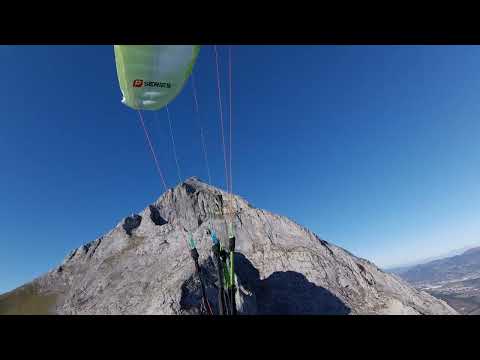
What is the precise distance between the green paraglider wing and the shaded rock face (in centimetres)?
3750

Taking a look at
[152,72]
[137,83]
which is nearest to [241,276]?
[137,83]

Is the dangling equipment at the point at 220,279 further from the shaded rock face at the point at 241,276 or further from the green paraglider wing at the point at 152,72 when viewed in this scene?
the shaded rock face at the point at 241,276

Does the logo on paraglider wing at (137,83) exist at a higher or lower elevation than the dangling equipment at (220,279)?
higher

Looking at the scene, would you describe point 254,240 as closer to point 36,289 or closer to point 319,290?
point 319,290

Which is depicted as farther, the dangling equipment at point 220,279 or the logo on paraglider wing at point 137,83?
the logo on paraglider wing at point 137,83

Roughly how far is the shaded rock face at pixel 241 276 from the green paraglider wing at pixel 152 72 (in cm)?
3750

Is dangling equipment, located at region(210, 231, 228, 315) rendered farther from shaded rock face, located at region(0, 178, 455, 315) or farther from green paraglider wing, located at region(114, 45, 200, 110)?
shaded rock face, located at region(0, 178, 455, 315)

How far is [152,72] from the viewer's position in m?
10.4

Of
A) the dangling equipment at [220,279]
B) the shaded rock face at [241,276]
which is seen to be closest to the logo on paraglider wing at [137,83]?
the dangling equipment at [220,279]

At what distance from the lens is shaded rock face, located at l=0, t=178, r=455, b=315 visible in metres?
63.2

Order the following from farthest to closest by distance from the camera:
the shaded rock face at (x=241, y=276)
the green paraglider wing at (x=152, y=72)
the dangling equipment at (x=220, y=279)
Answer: the shaded rock face at (x=241, y=276) → the green paraglider wing at (x=152, y=72) → the dangling equipment at (x=220, y=279)

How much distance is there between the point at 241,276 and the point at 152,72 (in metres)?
66.0

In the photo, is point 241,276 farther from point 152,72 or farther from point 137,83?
point 152,72

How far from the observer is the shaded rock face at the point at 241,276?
207 ft
